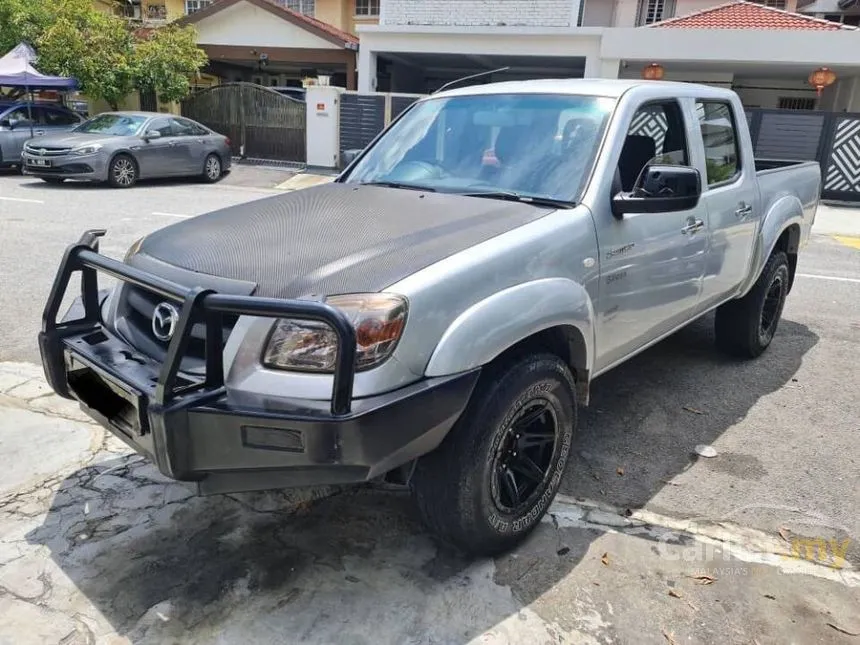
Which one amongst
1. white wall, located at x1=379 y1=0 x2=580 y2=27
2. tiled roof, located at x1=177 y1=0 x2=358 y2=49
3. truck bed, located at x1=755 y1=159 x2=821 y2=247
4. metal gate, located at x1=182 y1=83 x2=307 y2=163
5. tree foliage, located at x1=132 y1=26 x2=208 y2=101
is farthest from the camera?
tiled roof, located at x1=177 y1=0 x2=358 y2=49

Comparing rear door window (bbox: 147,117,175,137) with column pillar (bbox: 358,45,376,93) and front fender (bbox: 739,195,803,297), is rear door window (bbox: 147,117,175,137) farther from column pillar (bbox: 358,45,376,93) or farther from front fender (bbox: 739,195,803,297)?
front fender (bbox: 739,195,803,297)

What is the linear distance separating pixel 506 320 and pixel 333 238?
76cm

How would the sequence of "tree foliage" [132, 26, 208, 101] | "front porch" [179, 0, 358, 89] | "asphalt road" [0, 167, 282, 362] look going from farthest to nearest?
"front porch" [179, 0, 358, 89] < "tree foliage" [132, 26, 208, 101] < "asphalt road" [0, 167, 282, 362]

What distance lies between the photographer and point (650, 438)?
13.1 ft

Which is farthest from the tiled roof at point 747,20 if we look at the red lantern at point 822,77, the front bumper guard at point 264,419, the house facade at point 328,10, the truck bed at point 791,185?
the front bumper guard at point 264,419

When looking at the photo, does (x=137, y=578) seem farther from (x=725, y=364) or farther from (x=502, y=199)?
(x=725, y=364)

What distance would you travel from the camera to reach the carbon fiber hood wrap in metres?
2.39

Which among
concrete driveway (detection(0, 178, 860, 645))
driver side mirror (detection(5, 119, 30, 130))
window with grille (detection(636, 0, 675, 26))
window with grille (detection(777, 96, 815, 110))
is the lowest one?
concrete driveway (detection(0, 178, 860, 645))

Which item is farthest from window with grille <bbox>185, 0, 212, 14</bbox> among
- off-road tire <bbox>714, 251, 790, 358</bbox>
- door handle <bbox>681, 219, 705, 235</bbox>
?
door handle <bbox>681, 219, 705, 235</bbox>

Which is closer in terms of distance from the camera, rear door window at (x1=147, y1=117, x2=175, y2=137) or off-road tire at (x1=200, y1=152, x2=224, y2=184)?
rear door window at (x1=147, y1=117, x2=175, y2=137)

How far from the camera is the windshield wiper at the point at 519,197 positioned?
304 centimetres

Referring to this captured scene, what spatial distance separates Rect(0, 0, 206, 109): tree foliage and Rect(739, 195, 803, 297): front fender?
1702 cm

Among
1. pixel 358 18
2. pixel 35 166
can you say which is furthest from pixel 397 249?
pixel 358 18

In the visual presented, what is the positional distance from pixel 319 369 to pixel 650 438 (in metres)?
2.48
